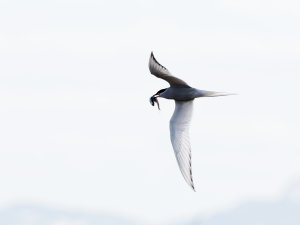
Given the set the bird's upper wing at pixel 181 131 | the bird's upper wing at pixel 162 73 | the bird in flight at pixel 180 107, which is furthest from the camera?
the bird's upper wing at pixel 181 131

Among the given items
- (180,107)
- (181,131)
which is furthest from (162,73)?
(181,131)

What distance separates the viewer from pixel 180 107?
46.1 m

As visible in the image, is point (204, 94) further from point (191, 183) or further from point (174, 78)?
point (191, 183)

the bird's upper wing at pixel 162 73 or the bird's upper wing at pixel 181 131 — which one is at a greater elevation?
the bird's upper wing at pixel 162 73

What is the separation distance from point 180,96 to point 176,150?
225cm

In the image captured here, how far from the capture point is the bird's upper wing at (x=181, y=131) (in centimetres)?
4344

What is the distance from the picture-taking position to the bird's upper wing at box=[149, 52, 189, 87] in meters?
42.6

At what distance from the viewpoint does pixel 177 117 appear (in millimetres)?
46156

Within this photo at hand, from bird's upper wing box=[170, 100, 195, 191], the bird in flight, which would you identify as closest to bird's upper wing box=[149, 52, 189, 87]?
the bird in flight

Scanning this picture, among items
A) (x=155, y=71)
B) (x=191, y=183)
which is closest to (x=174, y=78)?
(x=155, y=71)

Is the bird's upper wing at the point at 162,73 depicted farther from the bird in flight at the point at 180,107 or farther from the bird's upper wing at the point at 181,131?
the bird's upper wing at the point at 181,131

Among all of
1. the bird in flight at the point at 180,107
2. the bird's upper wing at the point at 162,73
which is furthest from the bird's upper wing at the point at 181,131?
the bird's upper wing at the point at 162,73

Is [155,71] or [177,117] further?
[177,117]

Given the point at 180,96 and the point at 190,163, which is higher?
the point at 180,96
